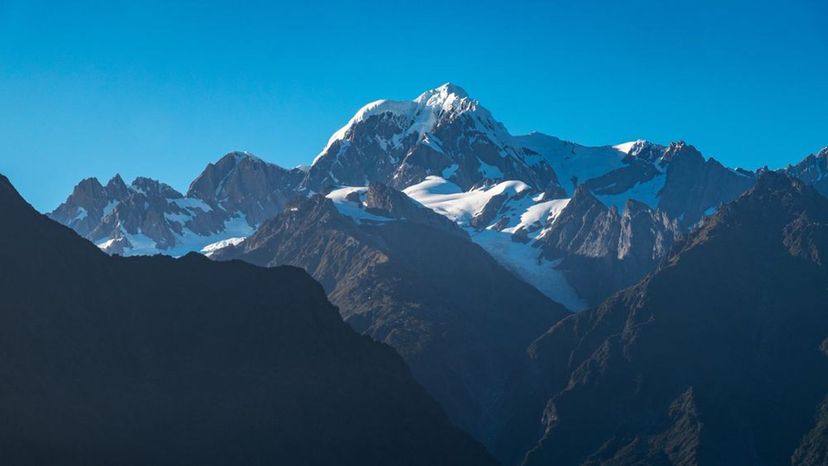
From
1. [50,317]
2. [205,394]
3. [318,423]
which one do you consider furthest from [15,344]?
[318,423]

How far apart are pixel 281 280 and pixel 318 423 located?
23.8 metres

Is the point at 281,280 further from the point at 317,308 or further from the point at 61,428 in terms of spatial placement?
the point at 61,428

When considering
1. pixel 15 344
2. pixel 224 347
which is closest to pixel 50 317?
pixel 15 344

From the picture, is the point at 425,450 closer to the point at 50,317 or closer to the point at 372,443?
the point at 372,443

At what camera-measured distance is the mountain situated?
12594 cm

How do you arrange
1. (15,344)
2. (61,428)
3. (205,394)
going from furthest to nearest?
(205,394) < (15,344) < (61,428)

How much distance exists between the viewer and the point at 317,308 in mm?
160500

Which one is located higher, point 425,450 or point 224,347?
point 224,347

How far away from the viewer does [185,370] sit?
140875 millimetres

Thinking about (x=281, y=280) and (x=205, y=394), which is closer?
(x=205, y=394)

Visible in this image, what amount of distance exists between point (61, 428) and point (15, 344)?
1148cm

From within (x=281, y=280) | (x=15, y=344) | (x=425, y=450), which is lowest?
(x=425, y=450)

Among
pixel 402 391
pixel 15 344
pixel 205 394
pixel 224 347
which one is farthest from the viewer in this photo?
pixel 402 391

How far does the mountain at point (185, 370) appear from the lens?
12594 cm
